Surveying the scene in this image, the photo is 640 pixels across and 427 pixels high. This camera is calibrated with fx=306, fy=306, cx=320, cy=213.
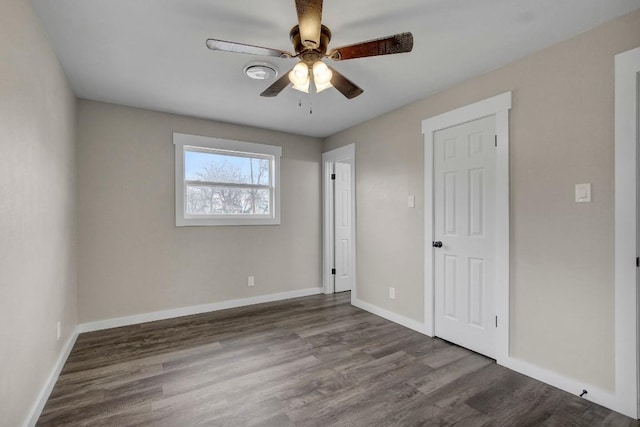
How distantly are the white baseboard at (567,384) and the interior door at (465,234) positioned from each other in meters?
0.23

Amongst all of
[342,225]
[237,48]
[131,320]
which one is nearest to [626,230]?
[237,48]

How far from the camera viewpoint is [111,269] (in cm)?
337

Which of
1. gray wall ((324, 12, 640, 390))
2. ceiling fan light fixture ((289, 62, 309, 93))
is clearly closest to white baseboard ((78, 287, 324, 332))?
gray wall ((324, 12, 640, 390))

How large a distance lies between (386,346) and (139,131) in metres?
3.56

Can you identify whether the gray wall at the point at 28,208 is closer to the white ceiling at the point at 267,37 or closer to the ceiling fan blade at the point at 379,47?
the white ceiling at the point at 267,37

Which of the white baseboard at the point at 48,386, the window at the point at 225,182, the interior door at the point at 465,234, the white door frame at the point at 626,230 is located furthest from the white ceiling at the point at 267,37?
the white baseboard at the point at 48,386

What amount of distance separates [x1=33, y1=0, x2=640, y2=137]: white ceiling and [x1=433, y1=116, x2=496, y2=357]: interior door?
610mm

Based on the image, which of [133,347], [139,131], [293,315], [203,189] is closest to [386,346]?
[293,315]

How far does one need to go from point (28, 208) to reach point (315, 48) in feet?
6.33

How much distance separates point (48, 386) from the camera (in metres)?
2.13

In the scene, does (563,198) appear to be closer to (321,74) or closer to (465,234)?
(465,234)

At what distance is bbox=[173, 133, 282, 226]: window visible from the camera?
3.81 metres

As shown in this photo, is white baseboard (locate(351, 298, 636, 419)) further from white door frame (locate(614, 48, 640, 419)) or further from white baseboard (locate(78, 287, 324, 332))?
white baseboard (locate(78, 287, 324, 332))

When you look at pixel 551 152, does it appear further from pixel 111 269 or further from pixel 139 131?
pixel 111 269
